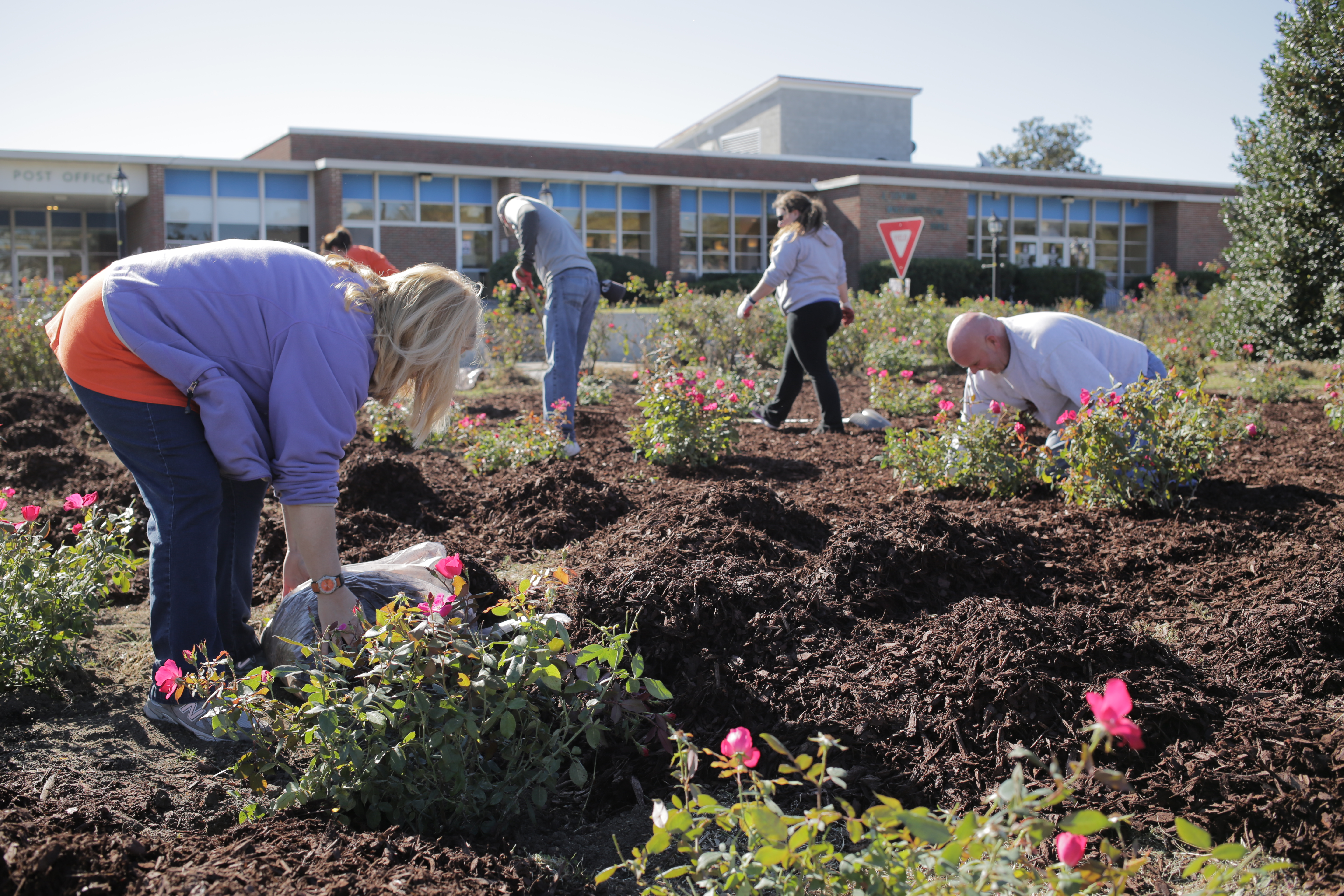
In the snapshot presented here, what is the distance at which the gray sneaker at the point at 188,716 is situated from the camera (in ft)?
8.18

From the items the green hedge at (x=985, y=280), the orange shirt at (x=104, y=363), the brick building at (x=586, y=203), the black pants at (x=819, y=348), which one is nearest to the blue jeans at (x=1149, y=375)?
the black pants at (x=819, y=348)

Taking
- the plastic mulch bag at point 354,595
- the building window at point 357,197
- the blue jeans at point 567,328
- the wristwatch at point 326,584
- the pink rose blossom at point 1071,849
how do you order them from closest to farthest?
the pink rose blossom at point 1071,849 < the wristwatch at point 326,584 < the plastic mulch bag at point 354,595 < the blue jeans at point 567,328 < the building window at point 357,197

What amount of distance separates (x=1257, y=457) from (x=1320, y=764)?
382 centimetres

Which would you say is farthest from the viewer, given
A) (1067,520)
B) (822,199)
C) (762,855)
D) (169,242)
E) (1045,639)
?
(822,199)

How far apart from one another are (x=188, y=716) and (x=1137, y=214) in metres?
36.4

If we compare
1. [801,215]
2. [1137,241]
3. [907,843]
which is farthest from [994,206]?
[907,843]

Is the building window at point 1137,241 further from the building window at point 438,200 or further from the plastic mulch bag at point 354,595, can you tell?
the plastic mulch bag at point 354,595

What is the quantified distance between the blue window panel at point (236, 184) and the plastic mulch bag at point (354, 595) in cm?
2554

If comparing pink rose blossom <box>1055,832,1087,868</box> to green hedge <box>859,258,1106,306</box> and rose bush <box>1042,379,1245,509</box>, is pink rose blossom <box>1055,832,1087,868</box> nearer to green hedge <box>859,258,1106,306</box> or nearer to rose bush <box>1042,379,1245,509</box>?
rose bush <box>1042,379,1245,509</box>

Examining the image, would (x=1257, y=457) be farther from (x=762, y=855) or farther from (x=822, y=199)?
(x=822, y=199)

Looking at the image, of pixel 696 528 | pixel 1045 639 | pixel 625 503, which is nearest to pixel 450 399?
pixel 696 528

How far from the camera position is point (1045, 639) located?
252cm

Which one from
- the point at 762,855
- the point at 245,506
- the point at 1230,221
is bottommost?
the point at 762,855

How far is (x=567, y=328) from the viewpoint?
601 centimetres
